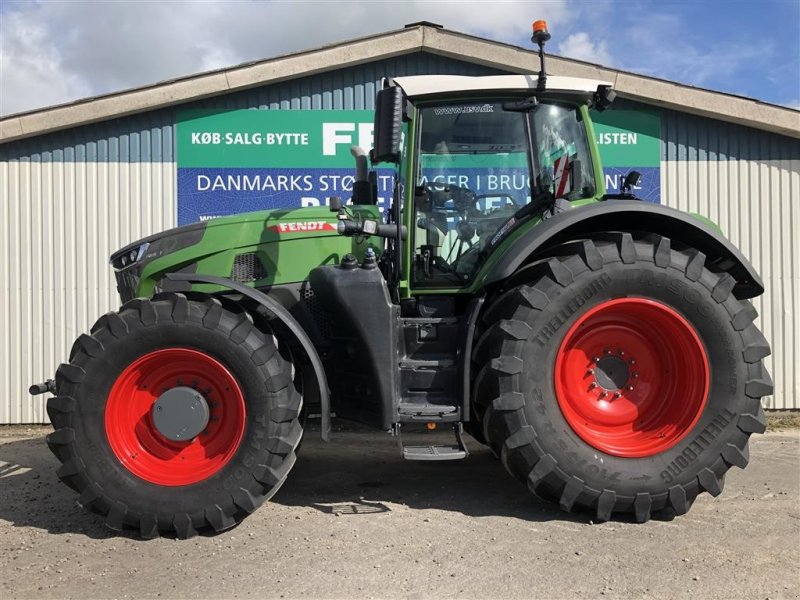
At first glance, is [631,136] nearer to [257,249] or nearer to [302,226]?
[302,226]

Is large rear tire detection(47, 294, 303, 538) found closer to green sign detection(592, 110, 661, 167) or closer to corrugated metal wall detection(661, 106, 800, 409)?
green sign detection(592, 110, 661, 167)

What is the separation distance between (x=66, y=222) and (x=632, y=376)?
19.9 feet

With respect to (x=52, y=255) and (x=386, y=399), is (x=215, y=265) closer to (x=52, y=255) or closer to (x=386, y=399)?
(x=386, y=399)

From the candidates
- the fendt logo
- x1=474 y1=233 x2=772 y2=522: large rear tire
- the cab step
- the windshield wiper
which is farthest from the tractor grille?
the windshield wiper

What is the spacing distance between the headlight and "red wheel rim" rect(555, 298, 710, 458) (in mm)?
2834

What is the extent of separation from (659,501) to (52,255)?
644 centimetres

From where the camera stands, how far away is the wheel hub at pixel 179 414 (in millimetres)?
3518

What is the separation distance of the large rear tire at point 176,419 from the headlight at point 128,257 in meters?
0.78

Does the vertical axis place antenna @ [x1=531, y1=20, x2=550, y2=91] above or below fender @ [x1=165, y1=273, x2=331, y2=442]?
above

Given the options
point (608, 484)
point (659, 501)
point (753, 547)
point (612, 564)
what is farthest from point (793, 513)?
point (612, 564)

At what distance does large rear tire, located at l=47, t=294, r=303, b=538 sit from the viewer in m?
3.39

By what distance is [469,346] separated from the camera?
11.9 ft

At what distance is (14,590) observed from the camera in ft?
9.29

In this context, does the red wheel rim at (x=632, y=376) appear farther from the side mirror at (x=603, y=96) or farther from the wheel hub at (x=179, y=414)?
the wheel hub at (x=179, y=414)
